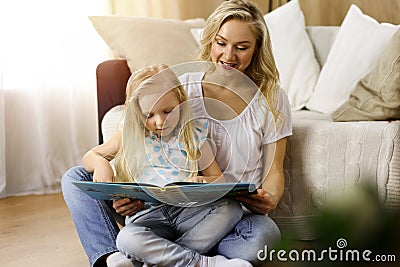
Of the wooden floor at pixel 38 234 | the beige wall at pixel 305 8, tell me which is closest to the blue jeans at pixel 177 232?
the wooden floor at pixel 38 234

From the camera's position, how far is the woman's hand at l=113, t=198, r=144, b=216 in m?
1.52

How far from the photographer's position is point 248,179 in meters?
1.59

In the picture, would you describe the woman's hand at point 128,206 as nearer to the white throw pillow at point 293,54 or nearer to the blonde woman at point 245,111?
the blonde woman at point 245,111

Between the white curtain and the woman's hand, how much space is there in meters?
1.34

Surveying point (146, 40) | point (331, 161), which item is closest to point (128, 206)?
point (331, 161)

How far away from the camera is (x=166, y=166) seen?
1457mm

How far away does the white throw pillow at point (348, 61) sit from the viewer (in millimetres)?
2336

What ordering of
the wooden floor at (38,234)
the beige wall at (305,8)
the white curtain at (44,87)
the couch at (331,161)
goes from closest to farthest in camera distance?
the couch at (331,161), the wooden floor at (38,234), the white curtain at (44,87), the beige wall at (305,8)

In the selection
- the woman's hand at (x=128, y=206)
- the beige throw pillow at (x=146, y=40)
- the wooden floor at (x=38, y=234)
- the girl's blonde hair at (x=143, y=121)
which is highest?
the girl's blonde hair at (x=143, y=121)

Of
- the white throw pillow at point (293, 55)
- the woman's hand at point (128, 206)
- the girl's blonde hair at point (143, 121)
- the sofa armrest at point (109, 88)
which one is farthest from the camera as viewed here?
the white throw pillow at point (293, 55)

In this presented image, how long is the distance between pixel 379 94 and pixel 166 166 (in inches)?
29.9

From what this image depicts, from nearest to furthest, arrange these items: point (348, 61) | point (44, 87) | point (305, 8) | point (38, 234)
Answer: point (38, 234), point (348, 61), point (44, 87), point (305, 8)

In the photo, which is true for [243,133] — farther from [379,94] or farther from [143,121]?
[379,94]

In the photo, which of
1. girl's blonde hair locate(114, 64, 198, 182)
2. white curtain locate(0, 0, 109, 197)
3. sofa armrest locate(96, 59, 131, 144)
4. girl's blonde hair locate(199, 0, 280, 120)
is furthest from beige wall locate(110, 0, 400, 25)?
girl's blonde hair locate(114, 64, 198, 182)
